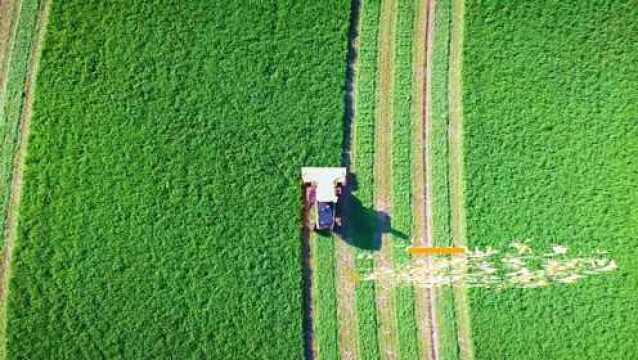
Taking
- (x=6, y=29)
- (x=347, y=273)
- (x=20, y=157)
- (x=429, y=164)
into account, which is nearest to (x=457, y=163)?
(x=429, y=164)

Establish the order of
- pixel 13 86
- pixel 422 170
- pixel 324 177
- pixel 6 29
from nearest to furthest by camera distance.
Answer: pixel 13 86 < pixel 6 29 < pixel 324 177 < pixel 422 170

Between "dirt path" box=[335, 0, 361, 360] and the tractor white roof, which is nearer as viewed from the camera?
the tractor white roof

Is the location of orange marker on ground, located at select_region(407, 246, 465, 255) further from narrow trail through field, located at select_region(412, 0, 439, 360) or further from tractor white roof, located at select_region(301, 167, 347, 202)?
tractor white roof, located at select_region(301, 167, 347, 202)

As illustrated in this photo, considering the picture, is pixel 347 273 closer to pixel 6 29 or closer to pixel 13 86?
pixel 13 86

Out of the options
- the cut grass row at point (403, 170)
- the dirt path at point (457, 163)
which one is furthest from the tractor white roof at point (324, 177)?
the dirt path at point (457, 163)

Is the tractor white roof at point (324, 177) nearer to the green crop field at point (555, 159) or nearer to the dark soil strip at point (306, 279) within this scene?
the dark soil strip at point (306, 279)

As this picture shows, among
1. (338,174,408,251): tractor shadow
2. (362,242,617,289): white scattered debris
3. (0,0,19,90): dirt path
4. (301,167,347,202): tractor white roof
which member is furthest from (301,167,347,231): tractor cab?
(0,0,19,90): dirt path
